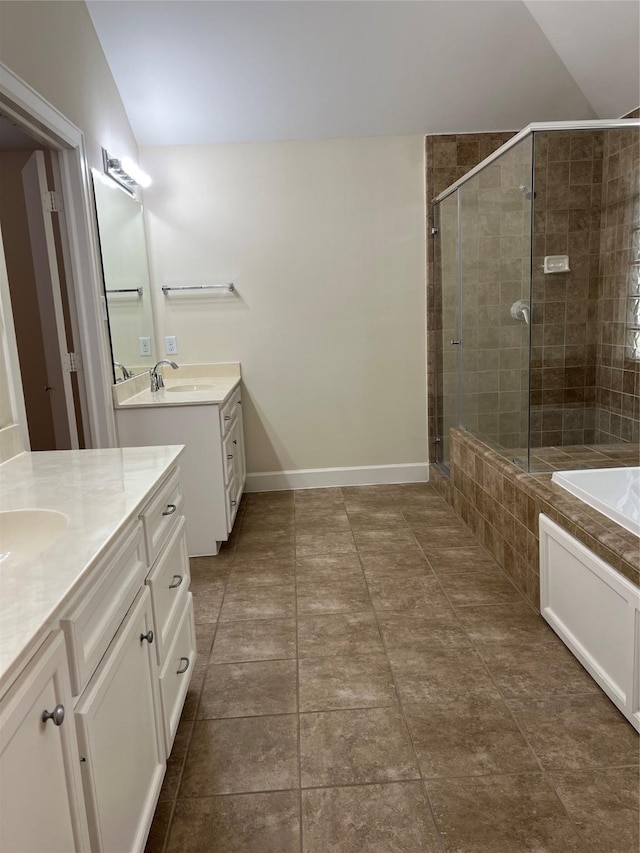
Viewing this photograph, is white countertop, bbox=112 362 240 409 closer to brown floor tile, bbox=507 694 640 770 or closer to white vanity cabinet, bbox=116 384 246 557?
white vanity cabinet, bbox=116 384 246 557

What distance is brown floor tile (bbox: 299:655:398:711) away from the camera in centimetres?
206

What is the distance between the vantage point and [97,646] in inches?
47.3

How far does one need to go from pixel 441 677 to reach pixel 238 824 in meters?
0.86

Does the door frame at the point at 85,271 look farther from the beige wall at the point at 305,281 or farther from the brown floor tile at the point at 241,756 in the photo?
the brown floor tile at the point at 241,756

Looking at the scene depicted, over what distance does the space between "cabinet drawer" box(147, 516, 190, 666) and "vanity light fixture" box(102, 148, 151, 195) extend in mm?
2142

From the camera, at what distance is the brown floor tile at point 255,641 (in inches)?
93.4

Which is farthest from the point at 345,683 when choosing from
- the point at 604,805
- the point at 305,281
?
the point at 305,281

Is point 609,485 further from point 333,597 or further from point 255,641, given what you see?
point 255,641

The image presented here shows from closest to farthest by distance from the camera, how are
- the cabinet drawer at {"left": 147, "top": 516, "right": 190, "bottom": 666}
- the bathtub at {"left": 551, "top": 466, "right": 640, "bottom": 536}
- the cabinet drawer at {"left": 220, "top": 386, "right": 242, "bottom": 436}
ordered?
the cabinet drawer at {"left": 147, "top": 516, "right": 190, "bottom": 666} < the bathtub at {"left": 551, "top": 466, "right": 640, "bottom": 536} < the cabinet drawer at {"left": 220, "top": 386, "right": 242, "bottom": 436}

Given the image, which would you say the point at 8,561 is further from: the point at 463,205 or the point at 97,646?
the point at 463,205

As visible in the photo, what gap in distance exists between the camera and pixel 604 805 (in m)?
1.60

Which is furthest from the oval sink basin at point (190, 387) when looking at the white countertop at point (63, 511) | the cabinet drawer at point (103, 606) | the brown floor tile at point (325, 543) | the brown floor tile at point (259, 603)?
the cabinet drawer at point (103, 606)

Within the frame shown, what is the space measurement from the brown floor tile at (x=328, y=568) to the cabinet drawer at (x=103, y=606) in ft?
5.08

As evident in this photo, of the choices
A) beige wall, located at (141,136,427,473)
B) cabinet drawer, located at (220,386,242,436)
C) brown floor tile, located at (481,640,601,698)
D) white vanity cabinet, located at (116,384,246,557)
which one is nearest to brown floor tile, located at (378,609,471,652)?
brown floor tile, located at (481,640,601,698)
